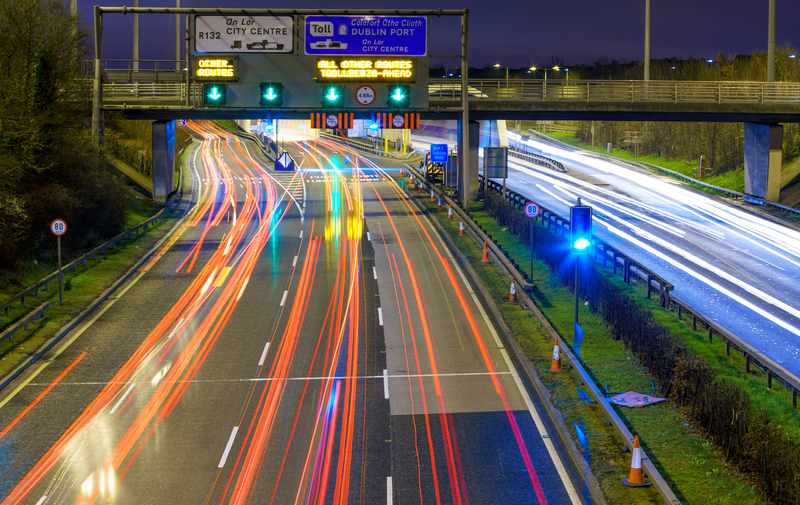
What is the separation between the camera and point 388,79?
38906 mm

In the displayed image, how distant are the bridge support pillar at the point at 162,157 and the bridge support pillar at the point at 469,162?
59.7 feet

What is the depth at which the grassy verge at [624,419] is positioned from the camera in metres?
11.9

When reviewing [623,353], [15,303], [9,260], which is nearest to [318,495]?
[623,353]

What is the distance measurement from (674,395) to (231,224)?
30.3m

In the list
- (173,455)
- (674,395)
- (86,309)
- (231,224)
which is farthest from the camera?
(231,224)

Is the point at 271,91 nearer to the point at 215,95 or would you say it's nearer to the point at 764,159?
the point at 215,95

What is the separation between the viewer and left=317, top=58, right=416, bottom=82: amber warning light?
38594 mm

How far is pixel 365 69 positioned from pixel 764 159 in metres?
25.8

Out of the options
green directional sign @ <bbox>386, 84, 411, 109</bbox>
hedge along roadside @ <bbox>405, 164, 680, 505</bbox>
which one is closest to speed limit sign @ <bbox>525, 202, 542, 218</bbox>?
hedge along roadside @ <bbox>405, 164, 680, 505</bbox>

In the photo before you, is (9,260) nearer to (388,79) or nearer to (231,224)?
(231,224)

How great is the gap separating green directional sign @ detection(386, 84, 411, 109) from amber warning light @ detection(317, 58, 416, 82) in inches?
16.8

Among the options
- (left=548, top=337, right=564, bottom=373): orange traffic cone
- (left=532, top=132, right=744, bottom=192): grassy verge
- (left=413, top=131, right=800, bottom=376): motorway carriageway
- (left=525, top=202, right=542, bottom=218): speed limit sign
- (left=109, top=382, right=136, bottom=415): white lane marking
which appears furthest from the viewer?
(left=532, top=132, right=744, bottom=192): grassy verge

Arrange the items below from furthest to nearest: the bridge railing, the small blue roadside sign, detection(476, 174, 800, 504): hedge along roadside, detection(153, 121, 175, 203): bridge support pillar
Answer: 1. the small blue roadside sign
2. detection(153, 121, 175, 203): bridge support pillar
3. the bridge railing
4. detection(476, 174, 800, 504): hedge along roadside

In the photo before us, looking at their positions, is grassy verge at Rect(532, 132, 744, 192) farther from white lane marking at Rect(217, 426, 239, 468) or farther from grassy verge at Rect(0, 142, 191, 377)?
white lane marking at Rect(217, 426, 239, 468)
